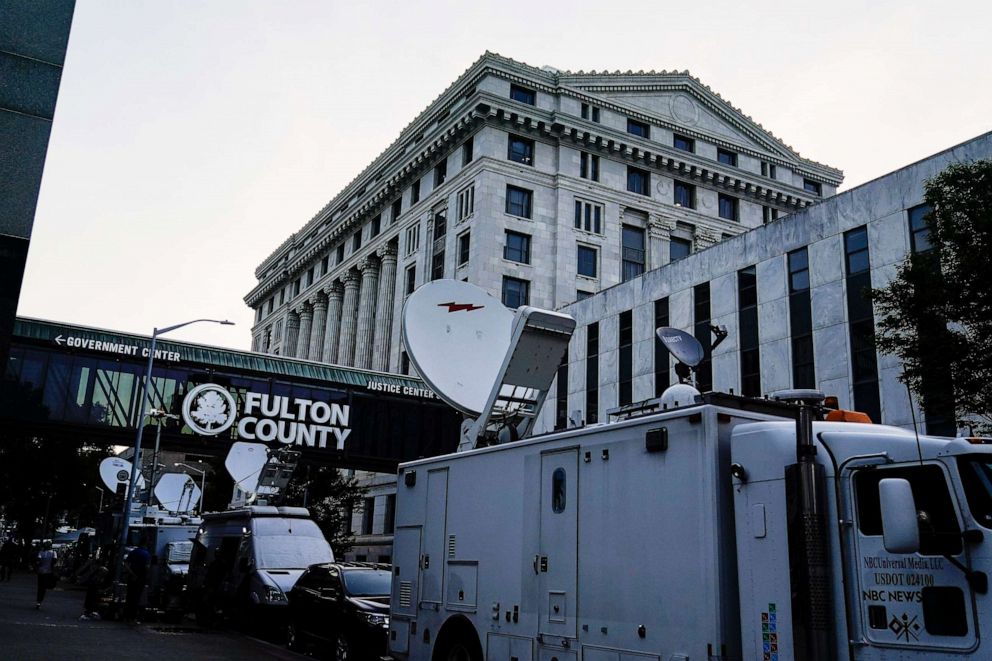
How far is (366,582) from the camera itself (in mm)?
16391

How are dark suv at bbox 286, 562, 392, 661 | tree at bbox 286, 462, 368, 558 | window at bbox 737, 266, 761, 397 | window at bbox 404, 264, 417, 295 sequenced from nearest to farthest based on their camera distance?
dark suv at bbox 286, 562, 392, 661 → window at bbox 737, 266, 761, 397 → tree at bbox 286, 462, 368, 558 → window at bbox 404, 264, 417, 295

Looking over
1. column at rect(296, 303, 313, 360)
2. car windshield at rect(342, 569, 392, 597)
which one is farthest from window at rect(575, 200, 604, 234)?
car windshield at rect(342, 569, 392, 597)

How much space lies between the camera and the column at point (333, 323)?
83812 mm

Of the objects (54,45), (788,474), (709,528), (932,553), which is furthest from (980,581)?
(54,45)

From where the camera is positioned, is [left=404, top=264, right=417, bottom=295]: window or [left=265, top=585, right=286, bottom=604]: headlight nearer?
[left=265, top=585, right=286, bottom=604]: headlight

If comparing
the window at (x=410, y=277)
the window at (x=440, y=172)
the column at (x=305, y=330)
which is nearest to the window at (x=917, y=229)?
the window at (x=440, y=172)

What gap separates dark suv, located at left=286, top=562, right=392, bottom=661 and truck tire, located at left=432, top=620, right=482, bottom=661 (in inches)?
130

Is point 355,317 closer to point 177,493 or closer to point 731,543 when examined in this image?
point 177,493

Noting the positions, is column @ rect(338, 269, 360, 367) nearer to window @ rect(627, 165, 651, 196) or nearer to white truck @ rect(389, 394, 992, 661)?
window @ rect(627, 165, 651, 196)

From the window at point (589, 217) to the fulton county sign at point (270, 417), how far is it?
80.2ft

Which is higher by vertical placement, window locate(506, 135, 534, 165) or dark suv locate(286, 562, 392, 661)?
window locate(506, 135, 534, 165)

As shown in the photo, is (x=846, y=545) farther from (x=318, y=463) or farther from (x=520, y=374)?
(x=318, y=463)

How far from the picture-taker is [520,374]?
13578mm

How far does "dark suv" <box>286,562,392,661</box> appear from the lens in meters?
14.9
